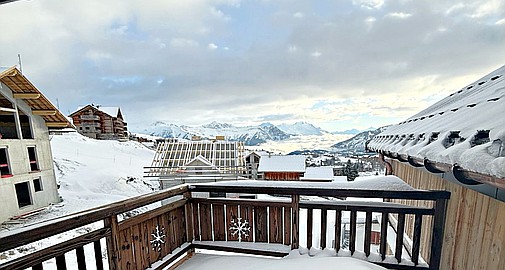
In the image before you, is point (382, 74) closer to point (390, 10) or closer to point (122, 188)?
point (390, 10)

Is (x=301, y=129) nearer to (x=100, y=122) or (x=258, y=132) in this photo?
(x=258, y=132)

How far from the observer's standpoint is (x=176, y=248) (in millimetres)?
2502

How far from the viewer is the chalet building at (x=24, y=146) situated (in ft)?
17.0

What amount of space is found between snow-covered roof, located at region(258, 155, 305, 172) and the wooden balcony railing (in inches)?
248

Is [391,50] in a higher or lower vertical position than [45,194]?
higher

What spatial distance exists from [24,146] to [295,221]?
7214 mm

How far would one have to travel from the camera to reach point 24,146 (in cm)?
576

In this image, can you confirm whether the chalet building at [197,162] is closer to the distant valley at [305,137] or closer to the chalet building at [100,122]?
the distant valley at [305,137]

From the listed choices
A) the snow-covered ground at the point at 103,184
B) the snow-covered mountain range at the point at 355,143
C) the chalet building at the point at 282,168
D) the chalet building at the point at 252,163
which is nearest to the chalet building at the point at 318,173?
the chalet building at the point at 282,168

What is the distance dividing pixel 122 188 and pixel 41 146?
438 cm

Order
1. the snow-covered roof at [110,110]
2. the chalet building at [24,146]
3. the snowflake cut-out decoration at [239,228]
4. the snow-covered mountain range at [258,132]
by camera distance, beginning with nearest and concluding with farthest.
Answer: the snowflake cut-out decoration at [239,228] → the chalet building at [24,146] → the snow-covered mountain range at [258,132] → the snow-covered roof at [110,110]

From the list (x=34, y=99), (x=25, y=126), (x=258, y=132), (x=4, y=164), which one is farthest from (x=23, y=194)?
(x=258, y=132)

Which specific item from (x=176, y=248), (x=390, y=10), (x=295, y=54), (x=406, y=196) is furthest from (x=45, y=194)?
(x=390, y=10)

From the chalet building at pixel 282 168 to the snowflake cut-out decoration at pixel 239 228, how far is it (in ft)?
21.6
